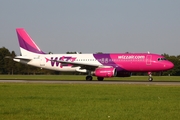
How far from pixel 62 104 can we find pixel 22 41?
132 feet

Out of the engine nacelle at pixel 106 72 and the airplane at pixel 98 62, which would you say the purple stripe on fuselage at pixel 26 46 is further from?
the engine nacelle at pixel 106 72

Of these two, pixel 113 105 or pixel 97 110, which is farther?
pixel 113 105

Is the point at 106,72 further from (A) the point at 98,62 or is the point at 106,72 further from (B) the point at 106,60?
(A) the point at 98,62

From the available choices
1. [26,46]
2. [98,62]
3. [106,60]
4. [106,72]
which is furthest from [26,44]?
[106,72]

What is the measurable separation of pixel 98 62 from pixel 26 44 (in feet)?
40.2

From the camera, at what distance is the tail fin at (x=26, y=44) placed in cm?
5519

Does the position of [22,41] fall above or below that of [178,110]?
above

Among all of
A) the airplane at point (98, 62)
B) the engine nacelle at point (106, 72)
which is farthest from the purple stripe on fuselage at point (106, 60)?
the engine nacelle at point (106, 72)

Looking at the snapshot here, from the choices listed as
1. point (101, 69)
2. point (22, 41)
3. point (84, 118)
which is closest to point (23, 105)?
point (84, 118)

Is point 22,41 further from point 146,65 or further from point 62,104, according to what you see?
point 62,104

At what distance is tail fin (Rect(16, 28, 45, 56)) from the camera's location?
55188mm

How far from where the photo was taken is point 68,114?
13852mm

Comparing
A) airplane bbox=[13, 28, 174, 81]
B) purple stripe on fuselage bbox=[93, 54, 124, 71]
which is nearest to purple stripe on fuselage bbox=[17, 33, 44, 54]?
airplane bbox=[13, 28, 174, 81]

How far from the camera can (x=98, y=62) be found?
49469 mm
